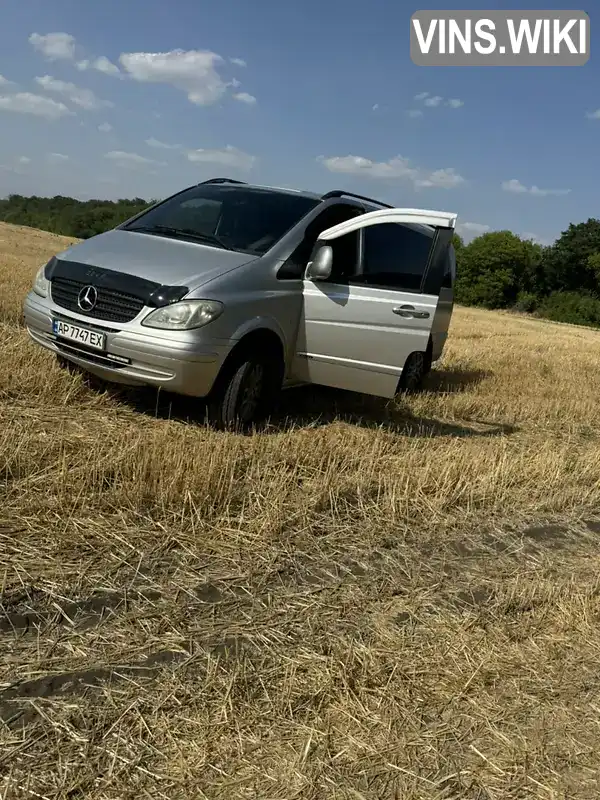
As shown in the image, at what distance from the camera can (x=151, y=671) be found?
2.55 meters

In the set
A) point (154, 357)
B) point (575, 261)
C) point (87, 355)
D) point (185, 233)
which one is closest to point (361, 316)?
point (185, 233)

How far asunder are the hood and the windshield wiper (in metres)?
0.12

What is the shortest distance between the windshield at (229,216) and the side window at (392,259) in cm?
62

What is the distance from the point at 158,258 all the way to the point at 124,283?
45 cm

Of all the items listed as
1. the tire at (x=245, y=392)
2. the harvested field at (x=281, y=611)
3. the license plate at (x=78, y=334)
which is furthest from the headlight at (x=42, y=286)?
the tire at (x=245, y=392)

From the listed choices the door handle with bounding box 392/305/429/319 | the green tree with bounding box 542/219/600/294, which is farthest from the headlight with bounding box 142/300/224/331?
the green tree with bounding box 542/219/600/294

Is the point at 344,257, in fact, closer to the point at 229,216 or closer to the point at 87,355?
the point at 229,216

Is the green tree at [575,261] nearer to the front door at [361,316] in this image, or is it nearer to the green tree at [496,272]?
the green tree at [496,272]

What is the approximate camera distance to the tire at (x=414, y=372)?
307 inches

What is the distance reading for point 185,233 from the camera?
6059 mm

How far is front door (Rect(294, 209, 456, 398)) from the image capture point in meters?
5.89

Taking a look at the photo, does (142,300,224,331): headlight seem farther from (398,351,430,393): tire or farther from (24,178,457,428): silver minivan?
(398,351,430,393): tire

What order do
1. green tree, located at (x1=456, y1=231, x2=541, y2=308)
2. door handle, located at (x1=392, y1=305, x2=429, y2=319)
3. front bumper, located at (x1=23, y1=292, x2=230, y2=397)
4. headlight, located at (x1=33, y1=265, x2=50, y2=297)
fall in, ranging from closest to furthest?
front bumper, located at (x1=23, y1=292, x2=230, y2=397)
headlight, located at (x1=33, y1=265, x2=50, y2=297)
door handle, located at (x1=392, y1=305, x2=429, y2=319)
green tree, located at (x1=456, y1=231, x2=541, y2=308)

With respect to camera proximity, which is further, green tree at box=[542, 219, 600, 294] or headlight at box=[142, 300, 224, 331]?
green tree at box=[542, 219, 600, 294]
